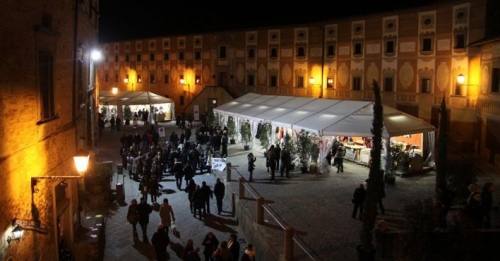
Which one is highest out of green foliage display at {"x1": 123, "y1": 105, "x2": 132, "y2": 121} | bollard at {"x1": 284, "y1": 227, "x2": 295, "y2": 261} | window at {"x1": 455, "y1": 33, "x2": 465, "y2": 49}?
window at {"x1": 455, "y1": 33, "x2": 465, "y2": 49}

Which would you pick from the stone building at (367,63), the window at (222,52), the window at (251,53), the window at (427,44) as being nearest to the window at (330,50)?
the stone building at (367,63)

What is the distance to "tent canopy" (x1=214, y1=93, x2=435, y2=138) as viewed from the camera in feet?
61.8

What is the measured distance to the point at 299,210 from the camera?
14070mm

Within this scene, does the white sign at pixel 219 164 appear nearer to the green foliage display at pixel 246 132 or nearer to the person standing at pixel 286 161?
the person standing at pixel 286 161

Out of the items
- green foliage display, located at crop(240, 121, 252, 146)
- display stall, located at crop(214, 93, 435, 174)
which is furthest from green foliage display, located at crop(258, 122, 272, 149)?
green foliage display, located at crop(240, 121, 252, 146)

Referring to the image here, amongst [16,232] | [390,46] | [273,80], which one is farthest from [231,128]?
[16,232]

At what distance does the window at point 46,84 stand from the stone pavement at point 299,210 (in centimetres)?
438

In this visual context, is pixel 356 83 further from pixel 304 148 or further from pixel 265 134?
pixel 304 148

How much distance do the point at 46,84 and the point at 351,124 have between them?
12.7 m

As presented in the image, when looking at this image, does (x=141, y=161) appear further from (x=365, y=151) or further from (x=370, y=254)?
(x=370, y=254)

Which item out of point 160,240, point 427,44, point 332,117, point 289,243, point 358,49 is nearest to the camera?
point 289,243

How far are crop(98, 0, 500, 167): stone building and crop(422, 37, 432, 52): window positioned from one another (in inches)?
2.5

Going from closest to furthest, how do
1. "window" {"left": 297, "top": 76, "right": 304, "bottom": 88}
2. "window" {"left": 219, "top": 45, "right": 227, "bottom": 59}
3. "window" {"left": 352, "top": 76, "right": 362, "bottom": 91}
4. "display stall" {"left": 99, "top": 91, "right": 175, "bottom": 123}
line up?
1. "window" {"left": 352, "top": 76, "right": 362, "bottom": 91}
2. "window" {"left": 297, "top": 76, "right": 304, "bottom": 88}
3. "display stall" {"left": 99, "top": 91, "right": 175, "bottom": 123}
4. "window" {"left": 219, "top": 45, "right": 227, "bottom": 59}

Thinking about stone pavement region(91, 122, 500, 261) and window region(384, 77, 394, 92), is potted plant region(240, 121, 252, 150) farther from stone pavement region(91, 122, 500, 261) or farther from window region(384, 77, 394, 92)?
window region(384, 77, 394, 92)
